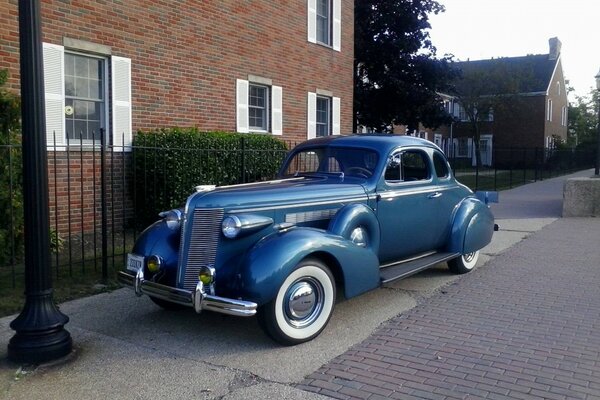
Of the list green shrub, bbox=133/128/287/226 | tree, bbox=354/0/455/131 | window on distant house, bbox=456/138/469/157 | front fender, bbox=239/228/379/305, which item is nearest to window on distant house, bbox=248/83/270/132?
→ green shrub, bbox=133/128/287/226

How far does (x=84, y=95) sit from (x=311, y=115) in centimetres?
689

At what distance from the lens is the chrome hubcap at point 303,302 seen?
479cm

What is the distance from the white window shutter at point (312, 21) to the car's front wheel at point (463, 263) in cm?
921

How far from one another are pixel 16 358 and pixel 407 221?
3.95 meters

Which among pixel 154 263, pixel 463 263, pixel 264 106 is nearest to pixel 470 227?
pixel 463 263

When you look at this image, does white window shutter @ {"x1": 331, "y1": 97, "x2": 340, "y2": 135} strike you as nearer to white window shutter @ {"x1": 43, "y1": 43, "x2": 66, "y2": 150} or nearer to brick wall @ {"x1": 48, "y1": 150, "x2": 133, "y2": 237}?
brick wall @ {"x1": 48, "y1": 150, "x2": 133, "y2": 237}

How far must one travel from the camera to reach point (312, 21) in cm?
1536

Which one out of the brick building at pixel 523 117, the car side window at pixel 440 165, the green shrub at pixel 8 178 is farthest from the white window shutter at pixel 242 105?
the brick building at pixel 523 117

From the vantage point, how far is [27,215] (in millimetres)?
4434

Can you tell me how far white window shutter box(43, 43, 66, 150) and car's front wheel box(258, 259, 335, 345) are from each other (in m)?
5.68

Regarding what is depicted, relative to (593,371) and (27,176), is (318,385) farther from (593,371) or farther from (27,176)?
(27,176)

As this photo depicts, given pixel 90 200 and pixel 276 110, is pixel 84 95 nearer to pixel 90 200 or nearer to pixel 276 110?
pixel 90 200

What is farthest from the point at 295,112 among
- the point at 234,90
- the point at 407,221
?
the point at 407,221

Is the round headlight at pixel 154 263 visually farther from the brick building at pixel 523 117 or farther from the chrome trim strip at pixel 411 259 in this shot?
the brick building at pixel 523 117
